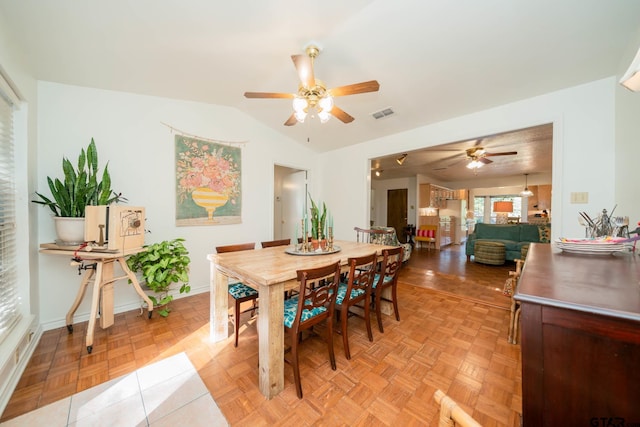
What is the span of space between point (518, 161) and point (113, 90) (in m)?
7.49

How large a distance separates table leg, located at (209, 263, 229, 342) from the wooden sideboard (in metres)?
1.92

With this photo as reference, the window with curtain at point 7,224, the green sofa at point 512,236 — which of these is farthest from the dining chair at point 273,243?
the green sofa at point 512,236

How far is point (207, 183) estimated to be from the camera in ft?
10.7

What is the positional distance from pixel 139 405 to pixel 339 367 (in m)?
1.27

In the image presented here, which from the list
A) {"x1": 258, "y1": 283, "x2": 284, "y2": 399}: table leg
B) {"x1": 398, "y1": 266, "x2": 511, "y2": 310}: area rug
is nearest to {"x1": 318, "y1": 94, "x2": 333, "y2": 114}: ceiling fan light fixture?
{"x1": 258, "y1": 283, "x2": 284, "y2": 399}: table leg

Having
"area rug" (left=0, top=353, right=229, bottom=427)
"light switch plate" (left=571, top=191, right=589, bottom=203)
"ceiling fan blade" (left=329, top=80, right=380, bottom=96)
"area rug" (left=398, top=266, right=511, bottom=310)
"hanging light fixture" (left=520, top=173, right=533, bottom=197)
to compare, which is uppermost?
"ceiling fan blade" (left=329, top=80, right=380, bottom=96)

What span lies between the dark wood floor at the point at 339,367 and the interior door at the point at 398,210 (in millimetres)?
5216

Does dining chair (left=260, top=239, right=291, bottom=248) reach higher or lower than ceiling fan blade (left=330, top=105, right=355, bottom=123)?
lower

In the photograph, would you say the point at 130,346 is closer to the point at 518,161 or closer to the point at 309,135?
the point at 309,135

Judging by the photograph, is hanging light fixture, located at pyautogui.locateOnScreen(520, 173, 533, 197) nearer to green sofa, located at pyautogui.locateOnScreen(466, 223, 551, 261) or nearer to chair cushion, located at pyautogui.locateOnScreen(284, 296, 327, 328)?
green sofa, located at pyautogui.locateOnScreen(466, 223, 551, 261)

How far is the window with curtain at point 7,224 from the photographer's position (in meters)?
1.67

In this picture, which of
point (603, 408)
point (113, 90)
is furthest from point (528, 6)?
point (113, 90)

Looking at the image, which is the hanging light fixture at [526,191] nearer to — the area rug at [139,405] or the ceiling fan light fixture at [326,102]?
the ceiling fan light fixture at [326,102]

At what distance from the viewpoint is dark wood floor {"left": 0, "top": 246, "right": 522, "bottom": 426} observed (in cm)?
136
